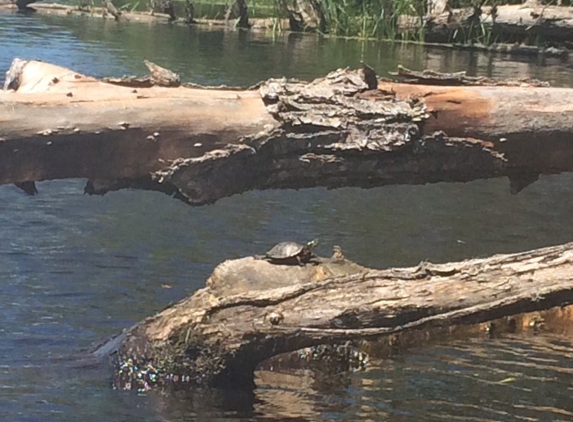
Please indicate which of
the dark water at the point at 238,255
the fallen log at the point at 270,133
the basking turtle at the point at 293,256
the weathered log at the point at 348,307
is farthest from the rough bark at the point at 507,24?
the weathered log at the point at 348,307

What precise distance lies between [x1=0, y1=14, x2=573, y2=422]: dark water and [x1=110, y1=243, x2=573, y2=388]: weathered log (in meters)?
0.30

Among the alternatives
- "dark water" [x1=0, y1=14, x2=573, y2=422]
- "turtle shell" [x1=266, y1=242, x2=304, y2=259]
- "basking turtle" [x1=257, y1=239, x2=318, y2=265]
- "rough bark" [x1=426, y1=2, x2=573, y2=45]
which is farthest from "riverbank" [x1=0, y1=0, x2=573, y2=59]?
"basking turtle" [x1=257, y1=239, x2=318, y2=265]

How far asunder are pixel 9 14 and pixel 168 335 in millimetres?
19191

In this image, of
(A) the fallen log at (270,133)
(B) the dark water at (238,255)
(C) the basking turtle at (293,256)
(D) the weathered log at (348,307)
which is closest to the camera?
(A) the fallen log at (270,133)

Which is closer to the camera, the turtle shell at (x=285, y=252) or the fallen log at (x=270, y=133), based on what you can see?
the fallen log at (x=270, y=133)

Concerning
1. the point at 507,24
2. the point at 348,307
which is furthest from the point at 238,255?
the point at 507,24

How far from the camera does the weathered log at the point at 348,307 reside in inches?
162

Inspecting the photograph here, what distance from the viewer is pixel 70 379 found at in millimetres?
4887

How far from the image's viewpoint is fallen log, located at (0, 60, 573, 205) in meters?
3.96

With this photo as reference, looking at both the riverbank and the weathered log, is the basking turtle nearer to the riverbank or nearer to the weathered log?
the weathered log

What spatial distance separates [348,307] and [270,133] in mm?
735

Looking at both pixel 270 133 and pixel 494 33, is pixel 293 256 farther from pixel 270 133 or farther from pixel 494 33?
pixel 494 33

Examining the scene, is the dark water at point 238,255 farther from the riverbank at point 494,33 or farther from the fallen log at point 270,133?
the riverbank at point 494,33

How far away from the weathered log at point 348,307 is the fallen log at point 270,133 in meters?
0.40
